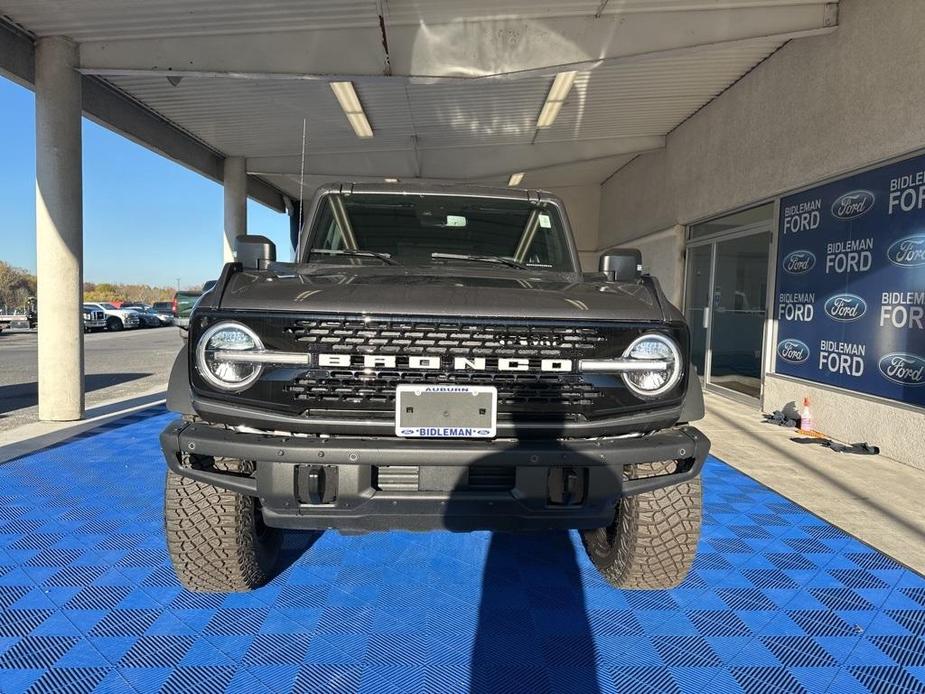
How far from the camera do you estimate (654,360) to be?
7.00 ft

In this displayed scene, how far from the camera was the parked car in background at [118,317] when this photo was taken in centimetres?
2797

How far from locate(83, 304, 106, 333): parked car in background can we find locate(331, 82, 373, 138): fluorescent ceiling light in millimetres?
22421

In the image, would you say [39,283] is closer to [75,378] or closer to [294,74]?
[75,378]

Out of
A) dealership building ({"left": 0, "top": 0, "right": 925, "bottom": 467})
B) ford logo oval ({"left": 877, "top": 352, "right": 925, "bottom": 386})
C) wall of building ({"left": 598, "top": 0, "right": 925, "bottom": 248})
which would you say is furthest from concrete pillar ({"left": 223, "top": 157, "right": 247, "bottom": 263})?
ford logo oval ({"left": 877, "top": 352, "right": 925, "bottom": 386})

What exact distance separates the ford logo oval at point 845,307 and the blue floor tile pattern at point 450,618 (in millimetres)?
3124

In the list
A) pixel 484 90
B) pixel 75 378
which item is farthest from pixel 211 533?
pixel 484 90

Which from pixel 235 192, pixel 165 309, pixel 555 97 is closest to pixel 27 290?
pixel 165 309

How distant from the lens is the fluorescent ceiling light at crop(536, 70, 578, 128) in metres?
7.83

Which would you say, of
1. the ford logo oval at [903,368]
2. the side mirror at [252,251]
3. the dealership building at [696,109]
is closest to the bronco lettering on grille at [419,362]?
the side mirror at [252,251]

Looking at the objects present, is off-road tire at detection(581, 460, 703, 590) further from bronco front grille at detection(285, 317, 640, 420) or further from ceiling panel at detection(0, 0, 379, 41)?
ceiling panel at detection(0, 0, 379, 41)

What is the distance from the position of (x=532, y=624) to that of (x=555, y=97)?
26.1 feet

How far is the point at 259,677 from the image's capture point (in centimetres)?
209

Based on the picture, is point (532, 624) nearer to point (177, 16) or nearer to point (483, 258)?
point (483, 258)

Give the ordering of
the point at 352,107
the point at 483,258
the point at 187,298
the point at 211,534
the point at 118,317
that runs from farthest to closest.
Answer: the point at 118,317
the point at 352,107
the point at 187,298
the point at 483,258
the point at 211,534
